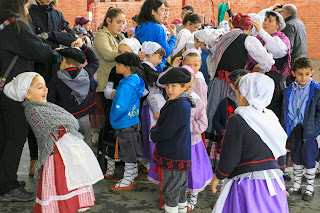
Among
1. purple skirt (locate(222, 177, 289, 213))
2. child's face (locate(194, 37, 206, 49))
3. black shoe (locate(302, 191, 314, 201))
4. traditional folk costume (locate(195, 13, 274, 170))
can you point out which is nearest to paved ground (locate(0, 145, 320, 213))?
black shoe (locate(302, 191, 314, 201))

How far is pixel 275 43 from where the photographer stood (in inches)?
171

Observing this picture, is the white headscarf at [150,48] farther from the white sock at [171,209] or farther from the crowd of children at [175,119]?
the white sock at [171,209]

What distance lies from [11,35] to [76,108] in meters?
0.91

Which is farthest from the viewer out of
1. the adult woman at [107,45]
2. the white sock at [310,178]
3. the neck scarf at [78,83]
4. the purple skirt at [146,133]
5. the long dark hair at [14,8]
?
the adult woman at [107,45]

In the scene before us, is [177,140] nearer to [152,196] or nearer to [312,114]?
[152,196]

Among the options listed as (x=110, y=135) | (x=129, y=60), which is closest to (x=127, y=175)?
(x=110, y=135)

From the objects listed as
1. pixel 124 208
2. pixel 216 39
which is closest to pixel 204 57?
pixel 216 39

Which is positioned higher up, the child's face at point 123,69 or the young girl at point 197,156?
the child's face at point 123,69

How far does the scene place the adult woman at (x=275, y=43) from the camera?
14.3ft

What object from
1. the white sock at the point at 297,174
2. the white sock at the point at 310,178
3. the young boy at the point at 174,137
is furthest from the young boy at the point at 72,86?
the white sock at the point at 310,178

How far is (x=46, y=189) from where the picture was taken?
2768mm

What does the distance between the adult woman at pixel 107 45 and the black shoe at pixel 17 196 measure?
1481 millimetres

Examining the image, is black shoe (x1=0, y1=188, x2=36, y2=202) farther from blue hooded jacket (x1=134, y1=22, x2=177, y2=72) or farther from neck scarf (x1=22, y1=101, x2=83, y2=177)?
blue hooded jacket (x1=134, y1=22, x2=177, y2=72)

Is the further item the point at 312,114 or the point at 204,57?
the point at 204,57
